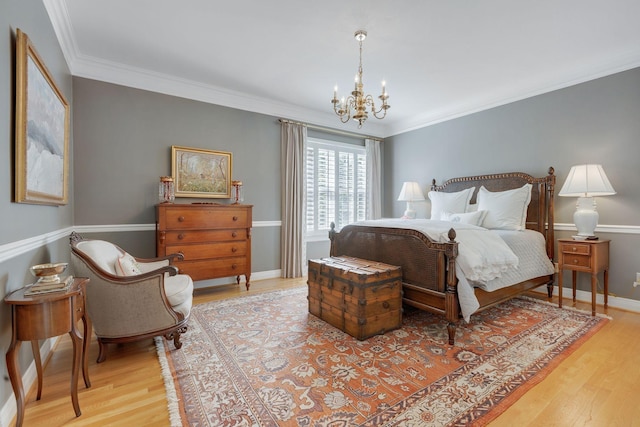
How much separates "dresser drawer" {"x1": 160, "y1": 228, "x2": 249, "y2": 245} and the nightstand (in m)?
3.79

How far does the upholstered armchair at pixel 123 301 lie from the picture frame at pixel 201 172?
5.78 feet

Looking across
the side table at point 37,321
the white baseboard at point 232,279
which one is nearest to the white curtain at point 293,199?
the white baseboard at point 232,279

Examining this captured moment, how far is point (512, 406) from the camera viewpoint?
5.60ft

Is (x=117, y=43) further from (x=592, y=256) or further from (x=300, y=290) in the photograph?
(x=592, y=256)

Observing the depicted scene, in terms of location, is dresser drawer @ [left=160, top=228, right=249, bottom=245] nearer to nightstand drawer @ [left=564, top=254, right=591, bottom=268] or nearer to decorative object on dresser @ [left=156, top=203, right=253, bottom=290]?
decorative object on dresser @ [left=156, top=203, right=253, bottom=290]

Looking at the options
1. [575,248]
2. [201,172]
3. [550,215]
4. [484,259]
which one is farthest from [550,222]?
[201,172]

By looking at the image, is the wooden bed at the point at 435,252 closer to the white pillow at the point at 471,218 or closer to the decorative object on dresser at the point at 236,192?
the white pillow at the point at 471,218

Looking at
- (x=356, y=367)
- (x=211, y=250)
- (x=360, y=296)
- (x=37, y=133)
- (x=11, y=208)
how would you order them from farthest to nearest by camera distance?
1. (x=211, y=250)
2. (x=360, y=296)
3. (x=356, y=367)
4. (x=37, y=133)
5. (x=11, y=208)

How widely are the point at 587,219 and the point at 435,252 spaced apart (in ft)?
6.76

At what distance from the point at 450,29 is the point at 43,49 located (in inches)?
134

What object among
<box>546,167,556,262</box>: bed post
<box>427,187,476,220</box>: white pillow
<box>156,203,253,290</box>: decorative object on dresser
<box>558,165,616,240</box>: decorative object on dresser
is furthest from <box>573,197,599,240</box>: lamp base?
<box>156,203,253,290</box>: decorative object on dresser

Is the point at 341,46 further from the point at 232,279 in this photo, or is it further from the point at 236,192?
the point at 232,279

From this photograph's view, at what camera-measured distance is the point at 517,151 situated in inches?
165

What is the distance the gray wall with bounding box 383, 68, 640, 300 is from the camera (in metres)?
3.28
